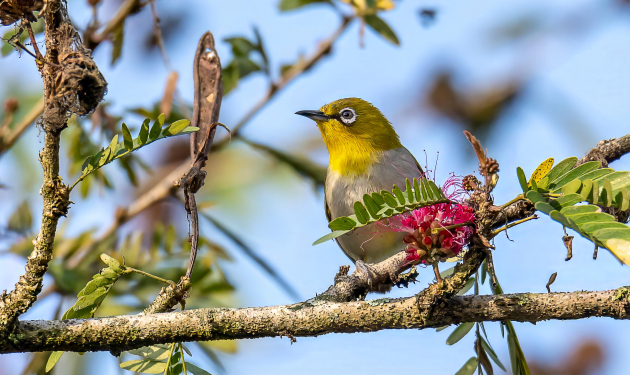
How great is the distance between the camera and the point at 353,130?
5.72m

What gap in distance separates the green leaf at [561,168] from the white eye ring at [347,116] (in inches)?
147

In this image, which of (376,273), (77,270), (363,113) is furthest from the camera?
(363,113)

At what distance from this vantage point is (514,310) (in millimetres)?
2230

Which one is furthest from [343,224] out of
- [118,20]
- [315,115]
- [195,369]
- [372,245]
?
[315,115]

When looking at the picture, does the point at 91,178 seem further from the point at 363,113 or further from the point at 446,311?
the point at 446,311

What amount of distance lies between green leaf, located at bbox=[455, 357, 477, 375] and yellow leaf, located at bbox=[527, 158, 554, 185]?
1034 millimetres

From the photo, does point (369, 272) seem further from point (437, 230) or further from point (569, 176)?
point (569, 176)

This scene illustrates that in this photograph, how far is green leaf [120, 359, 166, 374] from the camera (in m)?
2.62

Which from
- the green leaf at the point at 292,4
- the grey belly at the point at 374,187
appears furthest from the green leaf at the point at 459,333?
the green leaf at the point at 292,4

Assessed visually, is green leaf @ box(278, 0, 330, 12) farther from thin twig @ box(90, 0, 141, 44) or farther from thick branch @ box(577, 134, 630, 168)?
thick branch @ box(577, 134, 630, 168)

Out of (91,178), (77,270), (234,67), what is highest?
(234,67)

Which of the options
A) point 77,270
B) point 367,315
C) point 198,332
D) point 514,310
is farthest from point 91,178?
point 514,310

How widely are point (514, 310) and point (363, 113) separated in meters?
3.94

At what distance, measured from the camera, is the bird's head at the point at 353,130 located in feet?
18.2
